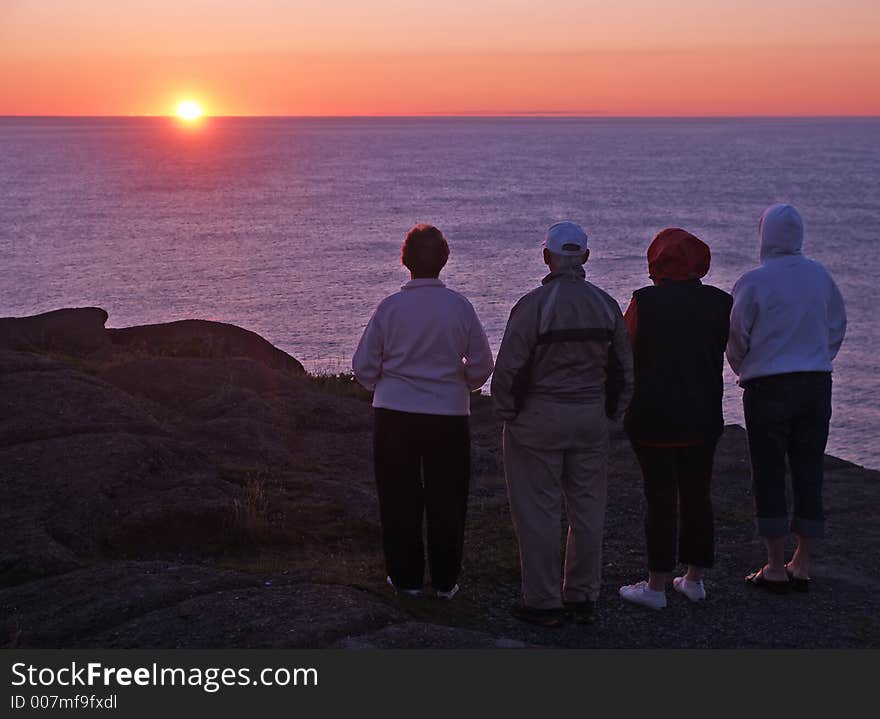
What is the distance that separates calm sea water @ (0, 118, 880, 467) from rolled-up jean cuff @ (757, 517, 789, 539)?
15796 mm

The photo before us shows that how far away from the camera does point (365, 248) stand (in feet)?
204

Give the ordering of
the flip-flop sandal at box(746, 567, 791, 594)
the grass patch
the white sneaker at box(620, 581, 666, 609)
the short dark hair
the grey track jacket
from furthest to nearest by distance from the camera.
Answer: the grass patch
the flip-flop sandal at box(746, 567, 791, 594)
the white sneaker at box(620, 581, 666, 609)
the short dark hair
the grey track jacket

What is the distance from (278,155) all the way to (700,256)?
18038 centimetres

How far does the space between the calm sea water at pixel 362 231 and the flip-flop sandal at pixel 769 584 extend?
15447 mm

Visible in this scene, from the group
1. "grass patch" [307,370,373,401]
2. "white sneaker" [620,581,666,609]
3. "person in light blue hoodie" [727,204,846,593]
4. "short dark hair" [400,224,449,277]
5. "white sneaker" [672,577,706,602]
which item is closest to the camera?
"short dark hair" [400,224,449,277]

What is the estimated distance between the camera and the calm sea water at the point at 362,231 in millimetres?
40281

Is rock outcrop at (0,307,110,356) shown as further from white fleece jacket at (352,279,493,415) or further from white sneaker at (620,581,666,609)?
white sneaker at (620,581,666,609)

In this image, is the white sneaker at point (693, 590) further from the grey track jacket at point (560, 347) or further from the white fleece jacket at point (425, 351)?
the white fleece jacket at point (425, 351)

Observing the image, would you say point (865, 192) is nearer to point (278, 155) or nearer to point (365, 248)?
point (365, 248)

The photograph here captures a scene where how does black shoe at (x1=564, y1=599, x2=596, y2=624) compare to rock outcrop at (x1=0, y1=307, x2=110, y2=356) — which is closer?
black shoe at (x1=564, y1=599, x2=596, y2=624)

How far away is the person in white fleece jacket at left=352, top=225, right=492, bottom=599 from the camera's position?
6.85 m

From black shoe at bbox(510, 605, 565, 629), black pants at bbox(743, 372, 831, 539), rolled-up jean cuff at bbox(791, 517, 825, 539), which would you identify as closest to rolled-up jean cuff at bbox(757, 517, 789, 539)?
black pants at bbox(743, 372, 831, 539)

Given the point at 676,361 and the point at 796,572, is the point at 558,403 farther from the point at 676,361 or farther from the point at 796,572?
the point at 796,572

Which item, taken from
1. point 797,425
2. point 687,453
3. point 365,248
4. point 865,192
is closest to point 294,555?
point 687,453
